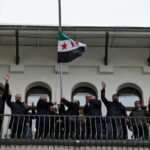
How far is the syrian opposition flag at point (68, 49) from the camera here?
18.2 meters

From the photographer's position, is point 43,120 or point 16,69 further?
point 16,69

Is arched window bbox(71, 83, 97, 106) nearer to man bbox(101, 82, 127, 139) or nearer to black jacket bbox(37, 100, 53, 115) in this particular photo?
man bbox(101, 82, 127, 139)

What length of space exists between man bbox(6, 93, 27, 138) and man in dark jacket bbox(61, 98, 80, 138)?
3.54 feet

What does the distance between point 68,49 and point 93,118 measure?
9.01 ft

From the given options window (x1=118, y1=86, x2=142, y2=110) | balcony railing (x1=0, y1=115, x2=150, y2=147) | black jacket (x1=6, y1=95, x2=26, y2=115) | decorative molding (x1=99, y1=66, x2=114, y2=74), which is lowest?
balcony railing (x1=0, y1=115, x2=150, y2=147)

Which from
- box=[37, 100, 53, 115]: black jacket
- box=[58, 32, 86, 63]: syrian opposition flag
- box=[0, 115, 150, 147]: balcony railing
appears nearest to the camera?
box=[0, 115, 150, 147]: balcony railing

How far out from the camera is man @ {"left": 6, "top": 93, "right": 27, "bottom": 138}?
15.9 meters

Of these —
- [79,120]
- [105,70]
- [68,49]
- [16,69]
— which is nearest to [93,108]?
[79,120]

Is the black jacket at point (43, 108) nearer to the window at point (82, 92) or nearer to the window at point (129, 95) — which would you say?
the window at point (82, 92)

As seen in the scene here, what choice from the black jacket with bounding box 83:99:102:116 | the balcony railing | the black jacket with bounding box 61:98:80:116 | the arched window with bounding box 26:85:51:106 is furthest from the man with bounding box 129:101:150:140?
the arched window with bounding box 26:85:51:106

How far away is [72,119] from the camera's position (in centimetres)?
1622

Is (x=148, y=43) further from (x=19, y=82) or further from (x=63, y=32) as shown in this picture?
(x=19, y=82)

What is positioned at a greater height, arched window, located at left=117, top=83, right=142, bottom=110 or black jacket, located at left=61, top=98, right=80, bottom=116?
arched window, located at left=117, top=83, right=142, bottom=110

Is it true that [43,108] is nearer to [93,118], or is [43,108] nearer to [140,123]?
[93,118]
